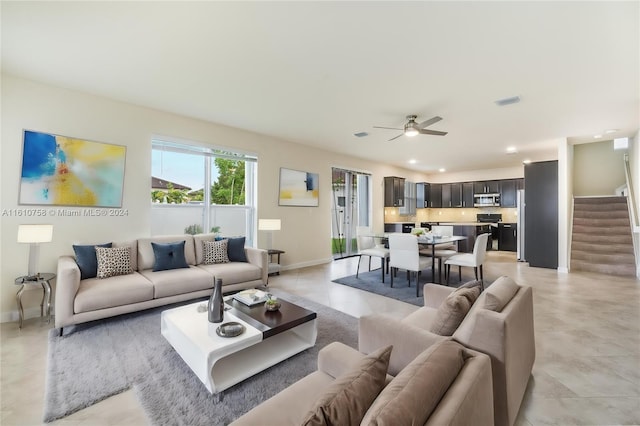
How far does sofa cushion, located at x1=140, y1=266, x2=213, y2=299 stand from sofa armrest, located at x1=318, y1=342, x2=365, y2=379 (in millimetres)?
2589

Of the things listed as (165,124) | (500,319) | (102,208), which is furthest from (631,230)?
(102,208)

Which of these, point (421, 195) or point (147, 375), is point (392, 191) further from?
point (147, 375)

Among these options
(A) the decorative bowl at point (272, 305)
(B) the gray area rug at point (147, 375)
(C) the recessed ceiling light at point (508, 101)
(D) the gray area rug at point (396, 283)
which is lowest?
(B) the gray area rug at point (147, 375)

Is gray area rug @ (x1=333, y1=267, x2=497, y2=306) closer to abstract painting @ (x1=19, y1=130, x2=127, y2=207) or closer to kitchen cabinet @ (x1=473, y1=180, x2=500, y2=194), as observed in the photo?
abstract painting @ (x1=19, y1=130, x2=127, y2=207)

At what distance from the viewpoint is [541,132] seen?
5.15 meters

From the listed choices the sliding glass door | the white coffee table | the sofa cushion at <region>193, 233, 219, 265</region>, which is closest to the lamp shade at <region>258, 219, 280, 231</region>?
the sofa cushion at <region>193, 233, 219, 265</region>

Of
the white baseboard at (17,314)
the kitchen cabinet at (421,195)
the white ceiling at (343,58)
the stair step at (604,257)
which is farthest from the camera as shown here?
the kitchen cabinet at (421,195)

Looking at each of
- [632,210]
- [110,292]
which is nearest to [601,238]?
[632,210]

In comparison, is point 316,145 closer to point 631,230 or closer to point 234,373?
point 234,373

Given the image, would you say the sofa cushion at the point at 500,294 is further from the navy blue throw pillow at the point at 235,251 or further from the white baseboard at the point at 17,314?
the white baseboard at the point at 17,314

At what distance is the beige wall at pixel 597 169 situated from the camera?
7035 mm

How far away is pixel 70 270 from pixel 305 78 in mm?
3143

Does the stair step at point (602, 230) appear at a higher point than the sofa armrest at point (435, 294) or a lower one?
higher

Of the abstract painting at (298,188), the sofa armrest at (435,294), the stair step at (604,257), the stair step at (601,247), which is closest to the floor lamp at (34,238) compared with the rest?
the abstract painting at (298,188)
